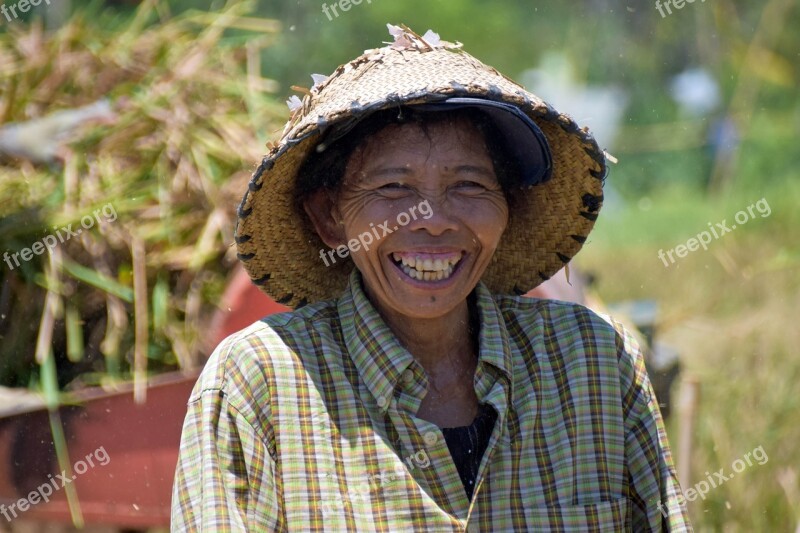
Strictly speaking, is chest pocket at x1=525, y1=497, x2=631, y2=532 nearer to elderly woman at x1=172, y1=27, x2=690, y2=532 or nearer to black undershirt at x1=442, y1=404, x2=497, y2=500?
elderly woman at x1=172, y1=27, x2=690, y2=532

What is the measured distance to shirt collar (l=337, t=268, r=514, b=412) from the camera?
6.78 ft

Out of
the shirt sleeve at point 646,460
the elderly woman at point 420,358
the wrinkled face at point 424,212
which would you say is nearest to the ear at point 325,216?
the elderly woman at point 420,358

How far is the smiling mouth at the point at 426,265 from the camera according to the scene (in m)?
2.09

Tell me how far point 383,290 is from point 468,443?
0.34 metres

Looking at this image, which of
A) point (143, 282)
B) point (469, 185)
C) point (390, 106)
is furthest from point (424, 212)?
point (143, 282)

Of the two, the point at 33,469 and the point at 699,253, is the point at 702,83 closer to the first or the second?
the point at 699,253

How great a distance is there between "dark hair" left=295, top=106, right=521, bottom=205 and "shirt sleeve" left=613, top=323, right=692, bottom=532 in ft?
1.43

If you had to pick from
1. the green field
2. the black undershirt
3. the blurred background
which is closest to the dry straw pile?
the blurred background

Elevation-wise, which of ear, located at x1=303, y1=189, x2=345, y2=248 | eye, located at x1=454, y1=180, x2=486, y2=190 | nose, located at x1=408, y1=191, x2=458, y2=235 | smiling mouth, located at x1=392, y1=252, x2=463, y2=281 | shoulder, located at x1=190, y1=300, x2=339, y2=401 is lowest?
shoulder, located at x1=190, y1=300, x2=339, y2=401

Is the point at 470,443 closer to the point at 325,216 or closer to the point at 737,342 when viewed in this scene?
the point at 325,216

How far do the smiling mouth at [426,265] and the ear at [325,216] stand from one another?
0.22m

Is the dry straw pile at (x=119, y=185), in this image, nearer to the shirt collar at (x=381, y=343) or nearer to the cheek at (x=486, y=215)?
the shirt collar at (x=381, y=343)

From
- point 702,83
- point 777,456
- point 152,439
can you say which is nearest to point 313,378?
point 152,439

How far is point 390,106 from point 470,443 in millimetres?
663
